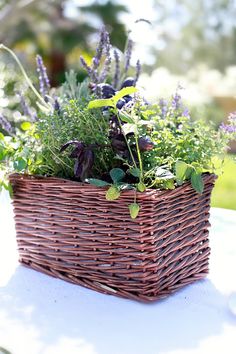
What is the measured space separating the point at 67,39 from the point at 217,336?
271 inches

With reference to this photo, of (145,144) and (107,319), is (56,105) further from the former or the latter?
(107,319)

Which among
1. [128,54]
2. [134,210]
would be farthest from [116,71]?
[134,210]

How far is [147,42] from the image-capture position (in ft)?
3.83

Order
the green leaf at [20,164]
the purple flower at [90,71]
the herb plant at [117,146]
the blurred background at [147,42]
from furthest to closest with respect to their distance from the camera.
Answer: the blurred background at [147,42], the purple flower at [90,71], the green leaf at [20,164], the herb plant at [117,146]

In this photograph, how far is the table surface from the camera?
0.58m

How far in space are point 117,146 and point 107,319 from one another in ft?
0.75

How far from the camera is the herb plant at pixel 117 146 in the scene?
682 millimetres

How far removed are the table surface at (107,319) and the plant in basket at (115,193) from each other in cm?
2

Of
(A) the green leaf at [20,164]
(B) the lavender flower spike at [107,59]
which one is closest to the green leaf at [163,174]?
(A) the green leaf at [20,164]

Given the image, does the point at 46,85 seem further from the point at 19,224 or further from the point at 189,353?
the point at 189,353

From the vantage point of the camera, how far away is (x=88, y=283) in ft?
2.45

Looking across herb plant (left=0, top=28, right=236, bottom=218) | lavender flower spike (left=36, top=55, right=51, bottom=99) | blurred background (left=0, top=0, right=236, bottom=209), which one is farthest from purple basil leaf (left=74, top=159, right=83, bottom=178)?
lavender flower spike (left=36, top=55, right=51, bottom=99)

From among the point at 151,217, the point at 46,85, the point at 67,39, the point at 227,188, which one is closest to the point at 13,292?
the point at 151,217

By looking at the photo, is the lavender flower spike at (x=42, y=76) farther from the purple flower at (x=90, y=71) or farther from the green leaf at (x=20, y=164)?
the green leaf at (x=20, y=164)
